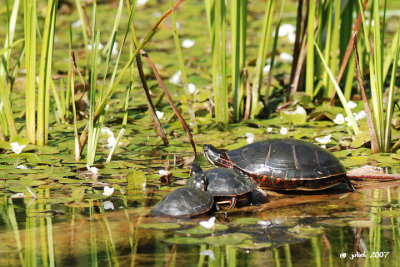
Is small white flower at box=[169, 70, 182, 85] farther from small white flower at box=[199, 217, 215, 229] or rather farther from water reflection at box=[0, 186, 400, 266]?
small white flower at box=[199, 217, 215, 229]

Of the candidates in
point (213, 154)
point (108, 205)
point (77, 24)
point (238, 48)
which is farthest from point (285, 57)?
point (108, 205)

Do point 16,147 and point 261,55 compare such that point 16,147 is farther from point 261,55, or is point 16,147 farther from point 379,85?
point 379,85

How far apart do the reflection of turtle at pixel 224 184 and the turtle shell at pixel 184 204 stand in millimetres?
148

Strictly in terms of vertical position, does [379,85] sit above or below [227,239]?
above

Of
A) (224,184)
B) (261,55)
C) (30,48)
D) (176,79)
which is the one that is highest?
(30,48)

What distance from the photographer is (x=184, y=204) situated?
300 cm

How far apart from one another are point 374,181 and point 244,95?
63.8 inches

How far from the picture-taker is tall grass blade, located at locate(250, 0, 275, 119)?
462 centimetres

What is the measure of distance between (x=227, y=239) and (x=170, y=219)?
425 mm

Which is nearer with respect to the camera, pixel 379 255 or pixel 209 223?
pixel 379 255

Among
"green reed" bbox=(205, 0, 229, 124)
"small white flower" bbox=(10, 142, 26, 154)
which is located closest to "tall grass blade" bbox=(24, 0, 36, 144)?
"small white flower" bbox=(10, 142, 26, 154)

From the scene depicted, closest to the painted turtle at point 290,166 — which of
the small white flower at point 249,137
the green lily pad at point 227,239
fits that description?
the small white flower at point 249,137

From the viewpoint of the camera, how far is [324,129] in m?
4.82

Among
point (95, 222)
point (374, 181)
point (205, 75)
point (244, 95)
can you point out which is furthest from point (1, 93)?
point (205, 75)
